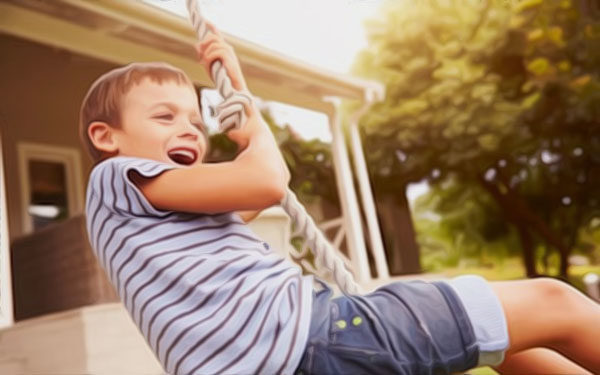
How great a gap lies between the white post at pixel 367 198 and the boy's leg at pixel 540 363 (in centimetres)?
85

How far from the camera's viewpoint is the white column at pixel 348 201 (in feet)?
4.73

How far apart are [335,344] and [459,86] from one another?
1.12 meters

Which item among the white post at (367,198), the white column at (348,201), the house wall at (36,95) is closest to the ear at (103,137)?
the house wall at (36,95)

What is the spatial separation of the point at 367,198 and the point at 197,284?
1.08 meters

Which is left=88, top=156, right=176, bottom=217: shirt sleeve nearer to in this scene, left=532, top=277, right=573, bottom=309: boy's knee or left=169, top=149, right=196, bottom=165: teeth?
left=169, top=149, right=196, bottom=165: teeth

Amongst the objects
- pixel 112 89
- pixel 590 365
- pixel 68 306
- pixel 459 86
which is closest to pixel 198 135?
pixel 112 89

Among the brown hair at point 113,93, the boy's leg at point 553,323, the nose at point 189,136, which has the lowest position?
the boy's leg at point 553,323

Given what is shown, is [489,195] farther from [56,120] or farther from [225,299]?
[225,299]

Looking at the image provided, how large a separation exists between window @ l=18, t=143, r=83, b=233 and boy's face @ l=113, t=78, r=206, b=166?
0.61 m

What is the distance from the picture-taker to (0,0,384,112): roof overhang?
117cm

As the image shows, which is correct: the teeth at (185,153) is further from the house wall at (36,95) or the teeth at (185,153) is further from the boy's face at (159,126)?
the house wall at (36,95)

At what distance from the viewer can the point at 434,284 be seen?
0.62m

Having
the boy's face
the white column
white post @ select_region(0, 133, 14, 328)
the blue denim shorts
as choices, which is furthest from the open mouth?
the white column

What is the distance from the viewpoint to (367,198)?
1.62 m
